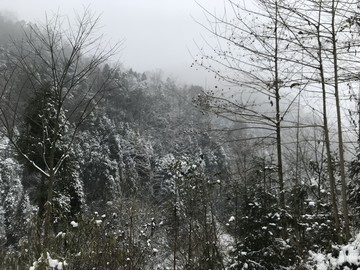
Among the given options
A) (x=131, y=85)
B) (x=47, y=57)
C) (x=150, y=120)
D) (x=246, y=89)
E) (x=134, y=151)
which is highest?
(x=131, y=85)

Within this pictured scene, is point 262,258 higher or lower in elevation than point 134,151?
lower

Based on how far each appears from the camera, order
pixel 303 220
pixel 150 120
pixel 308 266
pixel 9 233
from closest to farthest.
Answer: pixel 308 266 < pixel 303 220 < pixel 9 233 < pixel 150 120

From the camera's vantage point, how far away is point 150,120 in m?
68.1

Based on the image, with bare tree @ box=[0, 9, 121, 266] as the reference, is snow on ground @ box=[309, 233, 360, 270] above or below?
below

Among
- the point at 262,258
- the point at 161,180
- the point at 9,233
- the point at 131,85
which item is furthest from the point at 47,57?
the point at 131,85

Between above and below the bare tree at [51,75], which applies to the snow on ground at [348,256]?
below

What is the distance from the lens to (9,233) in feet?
71.8

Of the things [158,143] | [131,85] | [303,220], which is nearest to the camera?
[303,220]

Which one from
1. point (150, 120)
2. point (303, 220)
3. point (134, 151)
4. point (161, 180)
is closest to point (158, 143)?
point (134, 151)

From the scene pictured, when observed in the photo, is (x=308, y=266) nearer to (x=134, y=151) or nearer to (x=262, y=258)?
(x=262, y=258)

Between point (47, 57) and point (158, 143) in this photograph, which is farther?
point (158, 143)

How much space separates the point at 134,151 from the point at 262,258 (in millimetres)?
41762

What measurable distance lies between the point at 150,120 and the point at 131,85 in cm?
1091

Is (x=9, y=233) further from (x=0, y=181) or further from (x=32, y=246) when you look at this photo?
(x=32, y=246)
